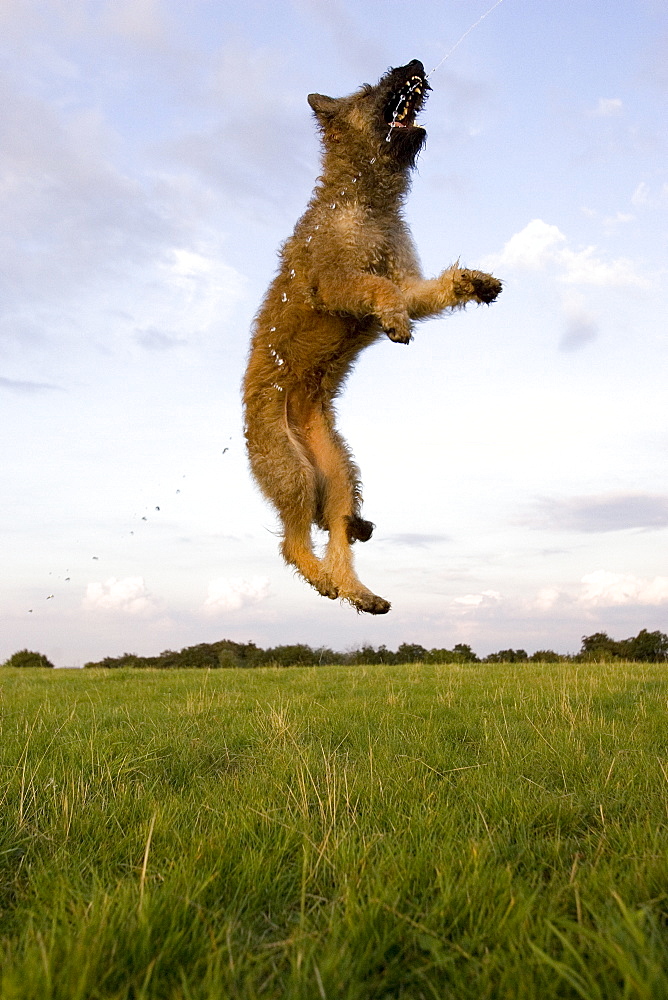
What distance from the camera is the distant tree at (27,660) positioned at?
21297 millimetres

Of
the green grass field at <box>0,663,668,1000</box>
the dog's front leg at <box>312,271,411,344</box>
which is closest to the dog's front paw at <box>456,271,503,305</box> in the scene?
the dog's front leg at <box>312,271,411,344</box>

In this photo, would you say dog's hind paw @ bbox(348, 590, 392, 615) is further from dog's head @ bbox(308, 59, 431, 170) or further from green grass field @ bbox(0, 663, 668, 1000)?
dog's head @ bbox(308, 59, 431, 170)

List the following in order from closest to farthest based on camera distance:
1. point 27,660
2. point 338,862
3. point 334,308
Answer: point 338,862
point 334,308
point 27,660

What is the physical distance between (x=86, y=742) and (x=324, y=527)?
7.71 feet

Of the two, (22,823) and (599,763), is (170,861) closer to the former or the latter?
(22,823)

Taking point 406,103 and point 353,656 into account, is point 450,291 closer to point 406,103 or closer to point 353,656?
point 406,103

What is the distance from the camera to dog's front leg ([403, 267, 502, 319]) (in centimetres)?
457

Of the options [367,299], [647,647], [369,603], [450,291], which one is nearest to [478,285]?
[450,291]

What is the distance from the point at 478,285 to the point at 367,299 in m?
0.67

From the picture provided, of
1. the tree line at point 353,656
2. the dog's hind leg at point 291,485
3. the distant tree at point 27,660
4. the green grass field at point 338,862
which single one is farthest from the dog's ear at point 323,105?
the distant tree at point 27,660

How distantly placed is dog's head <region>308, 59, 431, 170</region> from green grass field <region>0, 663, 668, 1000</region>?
13.4 ft

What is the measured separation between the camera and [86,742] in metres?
5.50

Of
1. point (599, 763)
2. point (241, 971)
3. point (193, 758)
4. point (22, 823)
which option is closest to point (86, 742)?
point (193, 758)

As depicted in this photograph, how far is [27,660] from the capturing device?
21547 mm
